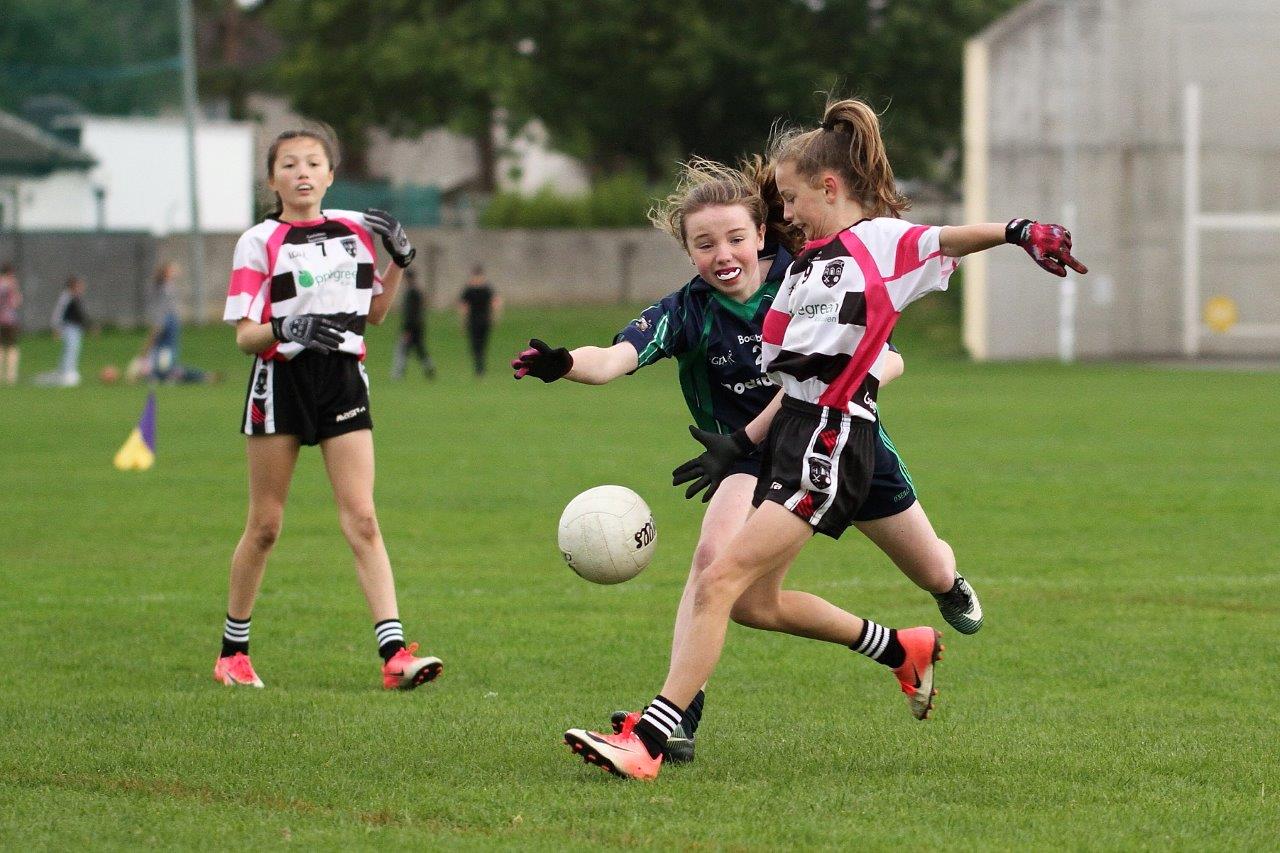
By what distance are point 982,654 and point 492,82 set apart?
137 ft

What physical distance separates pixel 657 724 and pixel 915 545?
111 centimetres

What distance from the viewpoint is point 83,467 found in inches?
671

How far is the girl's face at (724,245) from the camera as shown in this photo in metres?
6.02

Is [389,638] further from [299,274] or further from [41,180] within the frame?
[41,180]

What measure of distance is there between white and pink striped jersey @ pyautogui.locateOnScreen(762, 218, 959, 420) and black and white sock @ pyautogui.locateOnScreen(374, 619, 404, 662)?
8.01 ft

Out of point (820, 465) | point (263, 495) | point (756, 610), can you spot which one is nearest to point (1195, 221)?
point (263, 495)

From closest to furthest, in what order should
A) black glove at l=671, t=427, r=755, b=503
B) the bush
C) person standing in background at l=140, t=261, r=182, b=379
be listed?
black glove at l=671, t=427, r=755, b=503
person standing in background at l=140, t=261, r=182, b=379
the bush

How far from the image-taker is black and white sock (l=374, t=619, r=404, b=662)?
24.2ft

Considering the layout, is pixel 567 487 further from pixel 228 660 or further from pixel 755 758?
pixel 755 758

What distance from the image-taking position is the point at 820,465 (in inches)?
220

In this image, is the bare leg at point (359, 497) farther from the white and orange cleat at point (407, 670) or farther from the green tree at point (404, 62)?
the green tree at point (404, 62)

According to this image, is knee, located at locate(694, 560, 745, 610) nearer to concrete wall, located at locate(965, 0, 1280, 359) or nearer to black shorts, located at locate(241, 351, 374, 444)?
black shorts, located at locate(241, 351, 374, 444)

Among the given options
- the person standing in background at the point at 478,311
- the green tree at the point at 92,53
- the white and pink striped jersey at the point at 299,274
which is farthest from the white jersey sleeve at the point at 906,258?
the green tree at the point at 92,53

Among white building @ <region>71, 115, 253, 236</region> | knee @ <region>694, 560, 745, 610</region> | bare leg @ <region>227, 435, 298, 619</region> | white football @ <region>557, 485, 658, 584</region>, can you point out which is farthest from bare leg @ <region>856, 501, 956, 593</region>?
white building @ <region>71, 115, 253, 236</region>
